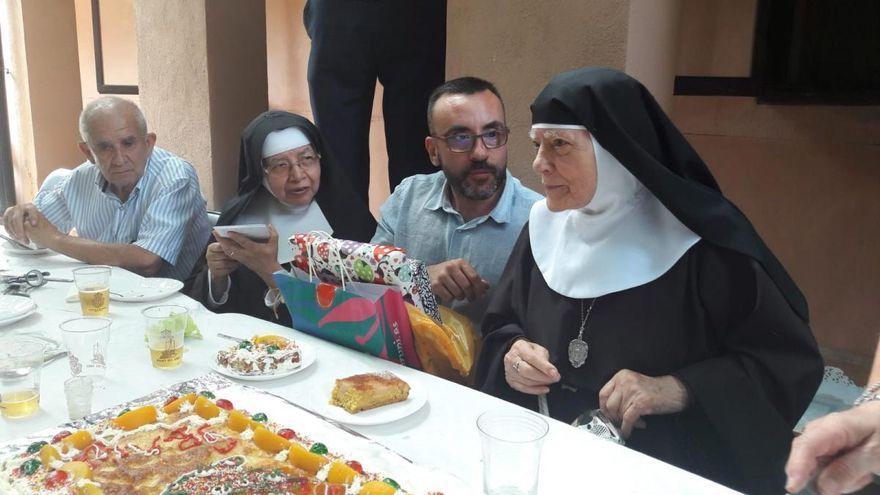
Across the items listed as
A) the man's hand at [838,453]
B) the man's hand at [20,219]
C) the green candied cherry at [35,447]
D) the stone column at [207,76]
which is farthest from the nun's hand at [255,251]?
the stone column at [207,76]

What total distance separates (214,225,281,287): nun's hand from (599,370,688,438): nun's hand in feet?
4.82

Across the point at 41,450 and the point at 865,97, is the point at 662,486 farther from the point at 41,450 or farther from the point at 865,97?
the point at 865,97

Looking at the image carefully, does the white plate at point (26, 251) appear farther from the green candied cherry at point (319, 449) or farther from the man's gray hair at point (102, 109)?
the green candied cherry at point (319, 449)

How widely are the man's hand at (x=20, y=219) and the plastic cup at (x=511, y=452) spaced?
254 centimetres

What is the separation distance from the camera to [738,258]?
1.85 metres

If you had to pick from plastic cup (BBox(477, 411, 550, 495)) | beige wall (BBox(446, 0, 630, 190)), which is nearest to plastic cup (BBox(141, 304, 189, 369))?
plastic cup (BBox(477, 411, 550, 495))

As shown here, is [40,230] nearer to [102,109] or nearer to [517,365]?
[102,109]

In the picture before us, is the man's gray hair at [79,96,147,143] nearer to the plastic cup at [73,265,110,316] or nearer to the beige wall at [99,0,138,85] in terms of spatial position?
the plastic cup at [73,265,110,316]

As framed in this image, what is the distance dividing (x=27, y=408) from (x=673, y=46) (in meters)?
3.36

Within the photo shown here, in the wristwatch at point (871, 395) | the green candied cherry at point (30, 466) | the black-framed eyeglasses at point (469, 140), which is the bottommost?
the green candied cherry at point (30, 466)

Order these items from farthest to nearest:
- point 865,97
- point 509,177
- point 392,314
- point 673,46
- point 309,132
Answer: point 673,46 → point 865,97 → point 309,132 → point 509,177 → point 392,314

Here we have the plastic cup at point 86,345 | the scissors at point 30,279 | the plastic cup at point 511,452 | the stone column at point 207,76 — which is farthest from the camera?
the stone column at point 207,76

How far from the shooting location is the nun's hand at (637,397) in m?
1.73

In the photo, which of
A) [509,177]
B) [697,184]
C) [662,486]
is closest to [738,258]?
[697,184]
